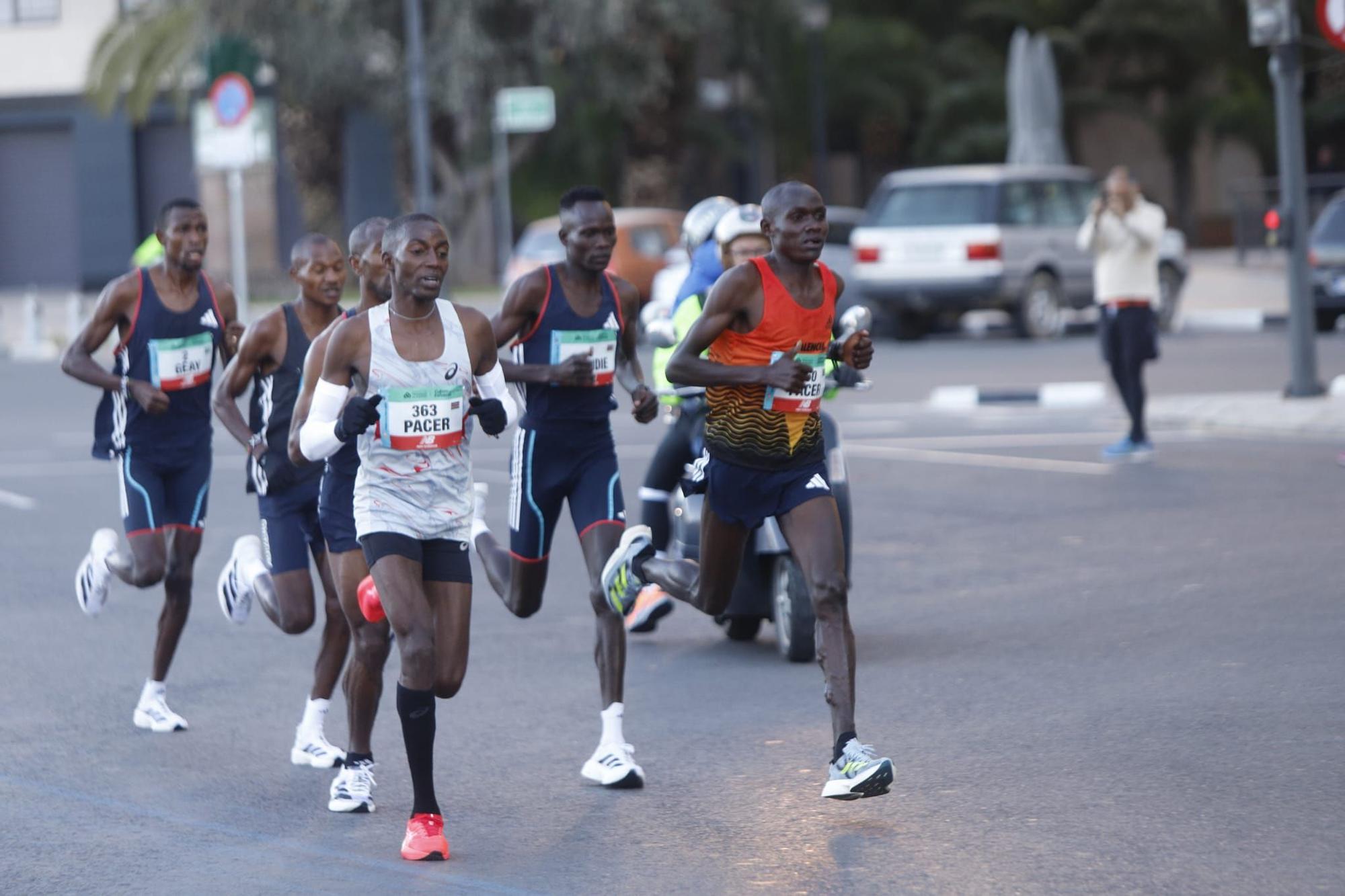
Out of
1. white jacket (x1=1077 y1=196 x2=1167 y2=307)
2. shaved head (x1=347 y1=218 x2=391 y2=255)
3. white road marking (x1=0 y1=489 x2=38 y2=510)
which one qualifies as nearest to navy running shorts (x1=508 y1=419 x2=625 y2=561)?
shaved head (x1=347 y1=218 x2=391 y2=255)

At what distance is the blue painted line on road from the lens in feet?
17.5

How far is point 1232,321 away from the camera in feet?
84.4

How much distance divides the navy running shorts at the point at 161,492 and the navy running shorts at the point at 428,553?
6.52 feet

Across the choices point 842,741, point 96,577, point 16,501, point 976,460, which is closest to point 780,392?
point 842,741

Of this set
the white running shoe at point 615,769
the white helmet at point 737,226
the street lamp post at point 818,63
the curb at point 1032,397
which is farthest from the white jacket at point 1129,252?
the street lamp post at point 818,63

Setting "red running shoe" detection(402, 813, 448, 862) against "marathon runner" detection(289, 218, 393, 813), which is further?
"marathon runner" detection(289, 218, 393, 813)

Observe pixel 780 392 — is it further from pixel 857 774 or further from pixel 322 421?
pixel 322 421

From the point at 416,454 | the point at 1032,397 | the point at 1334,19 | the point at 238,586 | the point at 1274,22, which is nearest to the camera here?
the point at 416,454

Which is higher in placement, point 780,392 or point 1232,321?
point 780,392

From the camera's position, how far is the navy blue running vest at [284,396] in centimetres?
712

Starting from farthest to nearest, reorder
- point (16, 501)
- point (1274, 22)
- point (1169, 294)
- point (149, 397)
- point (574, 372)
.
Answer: point (1169, 294) < point (1274, 22) < point (16, 501) < point (149, 397) < point (574, 372)

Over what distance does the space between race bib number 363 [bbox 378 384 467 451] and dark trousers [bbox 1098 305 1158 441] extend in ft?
29.0

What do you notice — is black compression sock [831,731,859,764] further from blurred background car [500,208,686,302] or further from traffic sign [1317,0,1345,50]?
blurred background car [500,208,686,302]

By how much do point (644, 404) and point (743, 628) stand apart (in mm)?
2307
